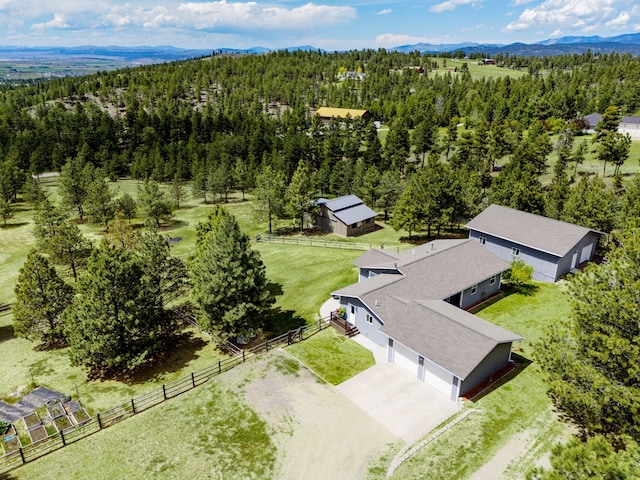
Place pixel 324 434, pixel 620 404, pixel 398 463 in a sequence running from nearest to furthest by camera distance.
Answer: pixel 620 404
pixel 398 463
pixel 324 434

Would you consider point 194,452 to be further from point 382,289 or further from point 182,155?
point 182,155

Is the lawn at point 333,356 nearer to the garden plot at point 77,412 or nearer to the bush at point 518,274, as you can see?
the garden plot at point 77,412

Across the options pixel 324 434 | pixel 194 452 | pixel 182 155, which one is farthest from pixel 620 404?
pixel 182 155

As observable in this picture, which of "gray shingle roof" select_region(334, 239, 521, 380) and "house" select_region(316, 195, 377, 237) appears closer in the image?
"gray shingle roof" select_region(334, 239, 521, 380)

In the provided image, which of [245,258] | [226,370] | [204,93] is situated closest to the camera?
[226,370]

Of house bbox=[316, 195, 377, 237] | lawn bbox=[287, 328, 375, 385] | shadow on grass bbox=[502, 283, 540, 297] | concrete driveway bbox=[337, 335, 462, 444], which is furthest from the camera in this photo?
house bbox=[316, 195, 377, 237]

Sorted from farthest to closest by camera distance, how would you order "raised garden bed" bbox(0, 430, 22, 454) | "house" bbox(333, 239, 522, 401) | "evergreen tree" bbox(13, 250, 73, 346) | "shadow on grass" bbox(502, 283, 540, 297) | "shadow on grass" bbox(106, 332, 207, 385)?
"shadow on grass" bbox(502, 283, 540, 297) → "evergreen tree" bbox(13, 250, 73, 346) → "shadow on grass" bbox(106, 332, 207, 385) → "house" bbox(333, 239, 522, 401) → "raised garden bed" bbox(0, 430, 22, 454)

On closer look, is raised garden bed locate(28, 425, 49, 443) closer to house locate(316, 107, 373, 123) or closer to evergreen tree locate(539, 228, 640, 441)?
evergreen tree locate(539, 228, 640, 441)

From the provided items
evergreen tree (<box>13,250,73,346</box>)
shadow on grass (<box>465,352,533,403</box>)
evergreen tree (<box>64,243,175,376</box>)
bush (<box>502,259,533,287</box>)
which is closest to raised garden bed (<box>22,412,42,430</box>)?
evergreen tree (<box>64,243,175,376</box>)
